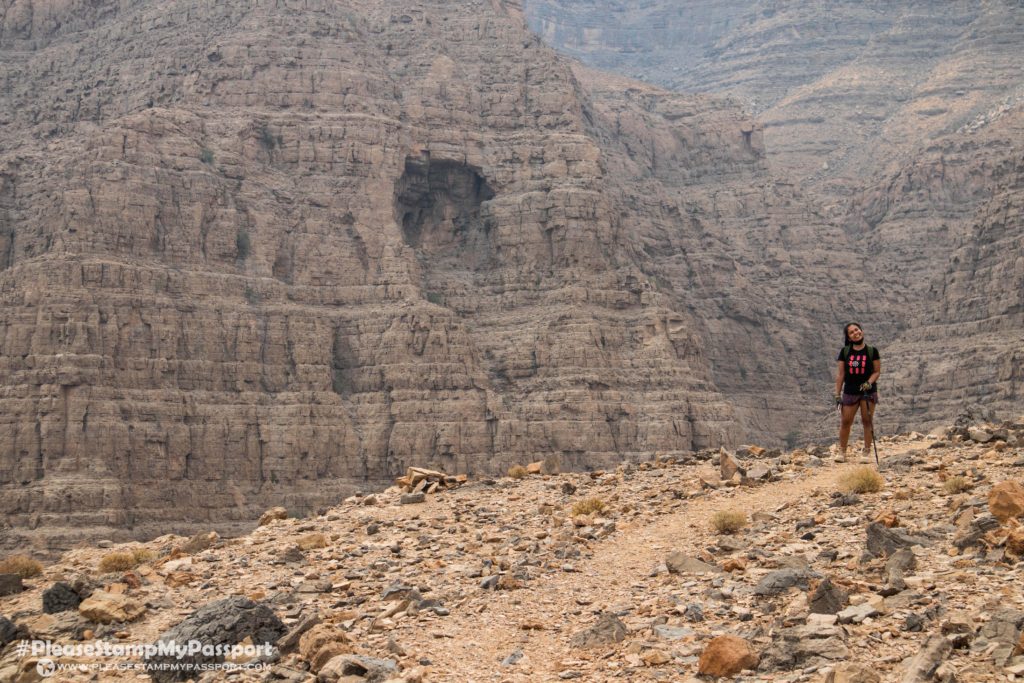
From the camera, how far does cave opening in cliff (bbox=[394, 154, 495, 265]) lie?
132 metres

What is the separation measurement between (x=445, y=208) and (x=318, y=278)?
17.3 m

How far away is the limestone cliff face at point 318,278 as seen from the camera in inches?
4163

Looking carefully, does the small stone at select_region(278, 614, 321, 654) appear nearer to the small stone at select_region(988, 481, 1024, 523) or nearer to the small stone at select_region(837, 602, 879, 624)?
the small stone at select_region(837, 602, 879, 624)

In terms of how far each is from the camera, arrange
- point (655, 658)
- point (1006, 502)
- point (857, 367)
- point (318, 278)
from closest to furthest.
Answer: point (655, 658)
point (1006, 502)
point (857, 367)
point (318, 278)

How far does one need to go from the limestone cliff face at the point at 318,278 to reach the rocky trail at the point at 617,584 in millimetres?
65427

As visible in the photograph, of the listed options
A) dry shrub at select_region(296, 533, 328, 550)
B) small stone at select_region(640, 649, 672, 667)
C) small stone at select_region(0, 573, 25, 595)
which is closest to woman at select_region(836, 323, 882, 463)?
dry shrub at select_region(296, 533, 328, 550)

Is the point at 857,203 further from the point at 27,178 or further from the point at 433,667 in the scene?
the point at 433,667

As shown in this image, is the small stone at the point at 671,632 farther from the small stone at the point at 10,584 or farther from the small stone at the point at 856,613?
the small stone at the point at 10,584

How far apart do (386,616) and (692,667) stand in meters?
5.94

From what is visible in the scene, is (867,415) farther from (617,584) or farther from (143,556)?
(143,556)

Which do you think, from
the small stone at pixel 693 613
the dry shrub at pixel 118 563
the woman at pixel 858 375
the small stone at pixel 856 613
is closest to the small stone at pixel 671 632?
the small stone at pixel 693 613

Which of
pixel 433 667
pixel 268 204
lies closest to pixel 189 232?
pixel 268 204

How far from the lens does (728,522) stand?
92.9 ft

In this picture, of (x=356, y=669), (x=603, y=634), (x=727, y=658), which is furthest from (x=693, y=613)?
(x=356, y=669)
